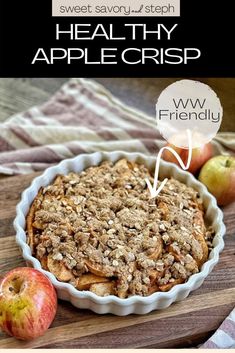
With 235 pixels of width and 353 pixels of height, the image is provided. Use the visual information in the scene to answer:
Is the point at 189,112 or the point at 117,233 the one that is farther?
the point at 189,112

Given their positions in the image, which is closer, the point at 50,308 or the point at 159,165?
the point at 50,308

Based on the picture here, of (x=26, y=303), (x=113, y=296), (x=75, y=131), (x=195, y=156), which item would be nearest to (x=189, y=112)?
(x=195, y=156)

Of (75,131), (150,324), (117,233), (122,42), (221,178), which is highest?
(122,42)

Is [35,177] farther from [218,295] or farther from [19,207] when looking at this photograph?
[218,295]

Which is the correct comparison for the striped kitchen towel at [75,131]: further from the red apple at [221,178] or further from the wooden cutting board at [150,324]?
the wooden cutting board at [150,324]

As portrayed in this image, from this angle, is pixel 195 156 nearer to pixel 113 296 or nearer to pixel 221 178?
pixel 221 178

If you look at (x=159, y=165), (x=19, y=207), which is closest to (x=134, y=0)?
(x=159, y=165)

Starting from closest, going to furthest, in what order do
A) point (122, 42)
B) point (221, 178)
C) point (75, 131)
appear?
1. point (122, 42)
2. point (221, 178)
3. point (75, 131)
